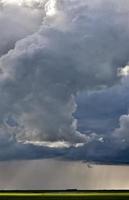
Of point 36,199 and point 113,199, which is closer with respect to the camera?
point 113,199

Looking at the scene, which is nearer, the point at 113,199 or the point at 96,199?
the point at 113,199

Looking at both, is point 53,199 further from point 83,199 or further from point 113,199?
point 113,199

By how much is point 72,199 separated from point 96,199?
5019 millimetres

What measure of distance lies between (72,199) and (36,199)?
848cm

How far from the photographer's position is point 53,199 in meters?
114

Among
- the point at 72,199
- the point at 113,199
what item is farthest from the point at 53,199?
the point at 113,199

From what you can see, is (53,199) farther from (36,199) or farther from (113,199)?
(113,199)

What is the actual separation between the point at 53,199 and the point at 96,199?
871cm

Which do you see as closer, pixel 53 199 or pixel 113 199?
pixel 113 199

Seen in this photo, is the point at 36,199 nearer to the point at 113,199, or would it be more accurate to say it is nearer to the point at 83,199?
the point at 83,199

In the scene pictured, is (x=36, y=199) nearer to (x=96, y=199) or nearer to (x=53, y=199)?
(x=53, y=199)

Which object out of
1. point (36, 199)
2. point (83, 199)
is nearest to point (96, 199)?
point (83, 199)

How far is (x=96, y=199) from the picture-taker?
374 feet

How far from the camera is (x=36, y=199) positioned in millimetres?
116938
